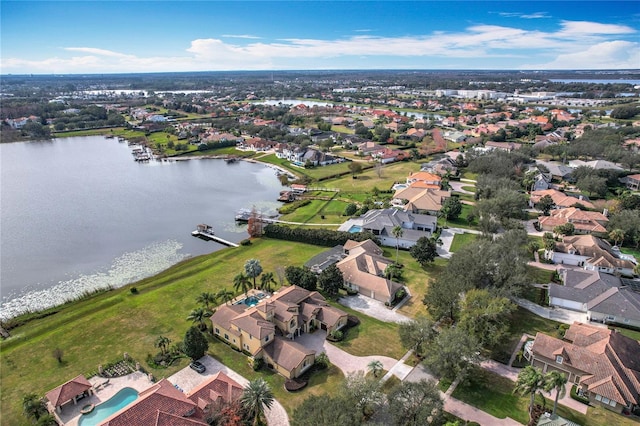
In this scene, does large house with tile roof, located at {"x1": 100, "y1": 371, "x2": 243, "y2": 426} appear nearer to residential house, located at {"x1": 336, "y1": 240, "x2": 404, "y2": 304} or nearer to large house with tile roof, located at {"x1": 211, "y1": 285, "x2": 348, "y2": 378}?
large house with tile roof, located at {"x1": 211, "y1": 285, "x2": 348, "y2": 378}

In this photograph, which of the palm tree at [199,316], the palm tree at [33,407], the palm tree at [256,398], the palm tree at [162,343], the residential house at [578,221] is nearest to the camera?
the palm tree at [256,398]

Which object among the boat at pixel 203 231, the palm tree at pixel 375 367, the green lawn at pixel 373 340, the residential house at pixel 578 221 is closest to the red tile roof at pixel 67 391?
the green lawn at pixel 373 340

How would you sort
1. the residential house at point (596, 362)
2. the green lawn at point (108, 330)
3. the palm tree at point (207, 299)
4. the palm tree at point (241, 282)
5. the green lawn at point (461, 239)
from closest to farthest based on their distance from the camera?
the residential house at point (596, 362)
the green lawn at point (108, 330)
the palm tree at point (207, 299)
the palm tree at point (241, 282)
the green lawn at point (461, 239)

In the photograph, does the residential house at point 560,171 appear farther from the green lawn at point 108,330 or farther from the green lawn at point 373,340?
the green lawn at point 373,340

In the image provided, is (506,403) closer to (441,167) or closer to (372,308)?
(372,308)

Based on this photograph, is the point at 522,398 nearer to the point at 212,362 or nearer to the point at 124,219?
the point at 212,362

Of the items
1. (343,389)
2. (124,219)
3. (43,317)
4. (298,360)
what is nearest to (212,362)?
(298,360)

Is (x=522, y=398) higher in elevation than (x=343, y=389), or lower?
lower

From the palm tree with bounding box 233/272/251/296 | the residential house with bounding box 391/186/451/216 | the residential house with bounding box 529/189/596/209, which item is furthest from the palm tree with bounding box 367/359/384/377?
the residential house with bounding box 529/189/596/209
